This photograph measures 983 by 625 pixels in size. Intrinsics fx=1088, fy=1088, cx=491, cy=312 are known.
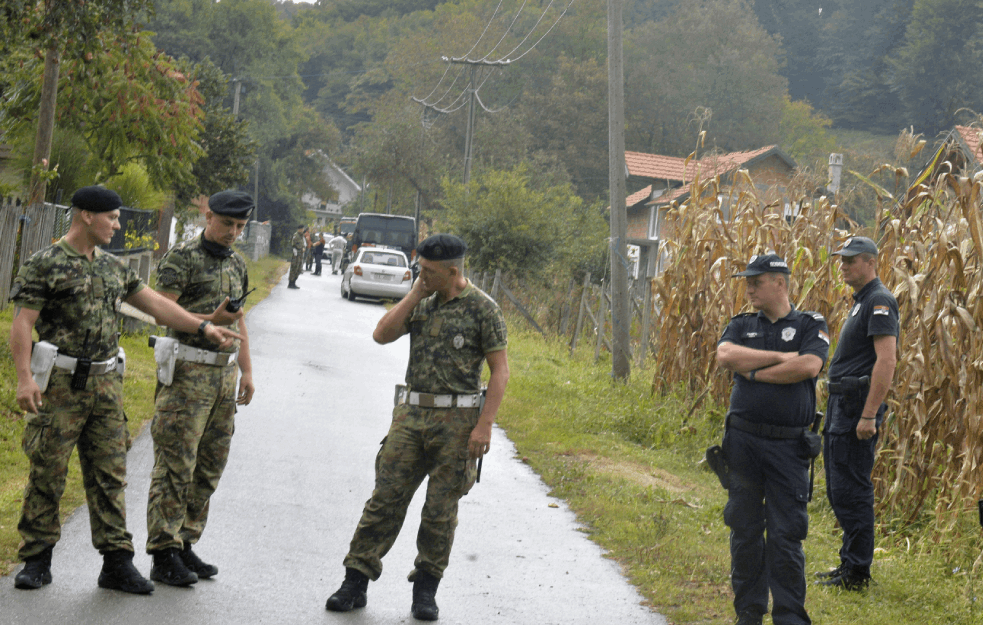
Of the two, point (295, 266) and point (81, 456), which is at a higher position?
point (295, 266)

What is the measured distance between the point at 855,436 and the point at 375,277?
23.5 metres

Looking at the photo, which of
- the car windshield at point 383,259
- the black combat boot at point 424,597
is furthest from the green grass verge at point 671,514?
the car windshield at point 383,259

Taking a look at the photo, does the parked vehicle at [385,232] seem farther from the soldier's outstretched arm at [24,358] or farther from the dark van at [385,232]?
the soldier's outstretched arm at [24,358]

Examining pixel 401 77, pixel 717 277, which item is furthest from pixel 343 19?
pixel 717 277

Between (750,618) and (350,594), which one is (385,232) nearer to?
(350,594)

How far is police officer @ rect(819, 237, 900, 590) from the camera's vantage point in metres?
6.51

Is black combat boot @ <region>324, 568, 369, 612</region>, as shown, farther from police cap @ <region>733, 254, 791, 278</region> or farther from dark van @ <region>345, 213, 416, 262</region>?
dark van @ <region>345, 213, 416, 262</region>

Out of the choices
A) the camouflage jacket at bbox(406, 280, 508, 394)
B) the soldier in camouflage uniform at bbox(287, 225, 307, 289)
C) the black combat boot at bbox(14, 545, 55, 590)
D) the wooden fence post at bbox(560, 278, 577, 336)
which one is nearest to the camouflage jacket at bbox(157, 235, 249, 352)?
the camouflage jacket at bbox(406, 280, 508, 394)

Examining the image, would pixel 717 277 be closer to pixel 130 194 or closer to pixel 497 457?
pixel 497 457

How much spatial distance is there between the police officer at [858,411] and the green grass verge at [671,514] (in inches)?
10.7

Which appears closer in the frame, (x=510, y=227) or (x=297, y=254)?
(x=510, y=227)

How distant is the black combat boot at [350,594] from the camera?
18.5 ft

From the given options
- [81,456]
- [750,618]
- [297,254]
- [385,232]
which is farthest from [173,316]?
[385,232]

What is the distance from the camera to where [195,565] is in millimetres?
5949
